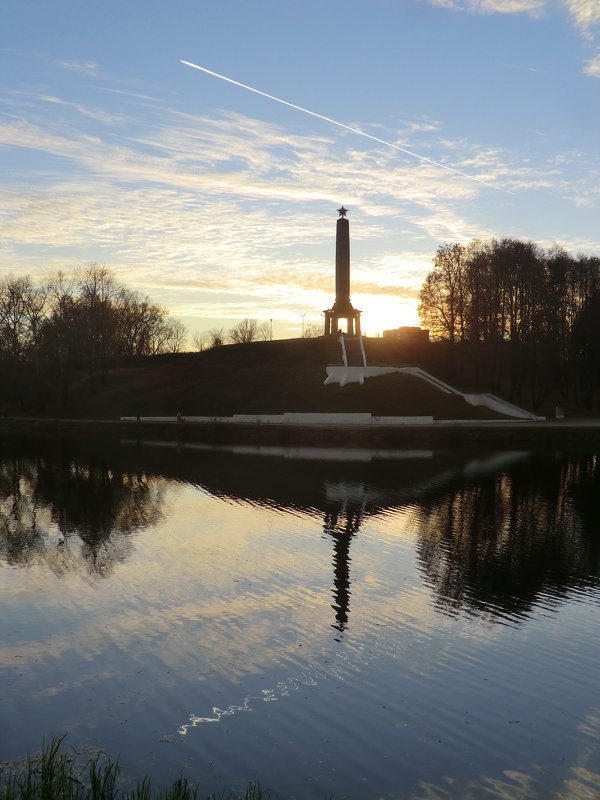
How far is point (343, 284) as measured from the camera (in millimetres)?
81250

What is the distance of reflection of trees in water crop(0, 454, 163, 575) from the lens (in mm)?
22656

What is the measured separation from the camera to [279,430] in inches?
2379

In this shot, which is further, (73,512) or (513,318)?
(513,318)

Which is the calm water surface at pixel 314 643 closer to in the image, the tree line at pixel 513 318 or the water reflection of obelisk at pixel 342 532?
the water reflection of obelisk at pixel 342 532

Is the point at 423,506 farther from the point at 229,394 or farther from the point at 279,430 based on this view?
the point at 229,394

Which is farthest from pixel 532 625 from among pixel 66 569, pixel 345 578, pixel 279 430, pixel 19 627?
pixel 279 430

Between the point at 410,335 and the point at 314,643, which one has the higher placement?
the point at 410,335

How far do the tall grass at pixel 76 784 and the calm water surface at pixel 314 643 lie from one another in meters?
0.35

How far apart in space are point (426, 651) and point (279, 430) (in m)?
46.2

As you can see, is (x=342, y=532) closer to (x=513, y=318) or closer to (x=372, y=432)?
(x=372, y=432)

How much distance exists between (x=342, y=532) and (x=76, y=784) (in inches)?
671

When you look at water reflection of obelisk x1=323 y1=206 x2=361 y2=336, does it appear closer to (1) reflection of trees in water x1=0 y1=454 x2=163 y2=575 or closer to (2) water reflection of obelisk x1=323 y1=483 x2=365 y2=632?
(1) reflection of trees in water x1=0 y1=454 x2=163 y2=575

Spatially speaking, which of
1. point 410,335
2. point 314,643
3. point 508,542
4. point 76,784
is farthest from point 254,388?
point 76,784

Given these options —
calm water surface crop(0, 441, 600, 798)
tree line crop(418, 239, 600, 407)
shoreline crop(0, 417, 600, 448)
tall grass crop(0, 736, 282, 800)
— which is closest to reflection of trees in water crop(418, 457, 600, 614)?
calm water surface crop(0, 441, 600, 798)
